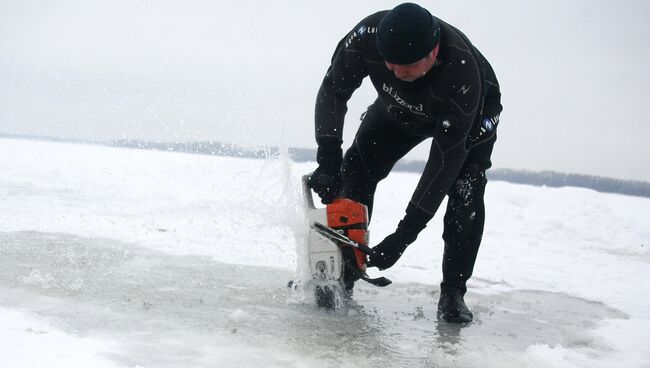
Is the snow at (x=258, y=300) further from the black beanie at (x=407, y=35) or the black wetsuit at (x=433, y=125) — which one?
the black beanie at (x=407, y=35)

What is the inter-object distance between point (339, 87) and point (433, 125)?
635 millimetres

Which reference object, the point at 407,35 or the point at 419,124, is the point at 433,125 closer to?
the point at 419,124

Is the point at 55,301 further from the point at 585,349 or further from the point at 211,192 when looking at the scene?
the point at 211,192

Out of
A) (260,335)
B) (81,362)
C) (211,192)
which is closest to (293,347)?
(260,335)

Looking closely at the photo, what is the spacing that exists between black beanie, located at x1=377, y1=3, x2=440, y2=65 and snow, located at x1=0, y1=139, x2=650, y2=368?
1069 millimetres

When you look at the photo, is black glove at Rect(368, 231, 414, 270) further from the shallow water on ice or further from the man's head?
the man's head

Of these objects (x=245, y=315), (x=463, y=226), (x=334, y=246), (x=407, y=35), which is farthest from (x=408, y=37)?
(x=245, y=315)

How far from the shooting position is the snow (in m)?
2.34

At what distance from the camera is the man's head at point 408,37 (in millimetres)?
2682

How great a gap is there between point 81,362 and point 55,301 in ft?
3.33

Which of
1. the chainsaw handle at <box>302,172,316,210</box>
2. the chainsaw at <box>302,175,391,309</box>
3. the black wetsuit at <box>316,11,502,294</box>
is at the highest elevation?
the black wetsuit at <box>316,11,502,294</box>

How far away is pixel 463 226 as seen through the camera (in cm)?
353

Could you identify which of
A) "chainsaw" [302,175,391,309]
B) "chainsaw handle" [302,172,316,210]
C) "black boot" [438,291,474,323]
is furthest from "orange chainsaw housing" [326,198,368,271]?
"black boot" [438,291,474,323]

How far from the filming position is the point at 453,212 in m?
3.56
